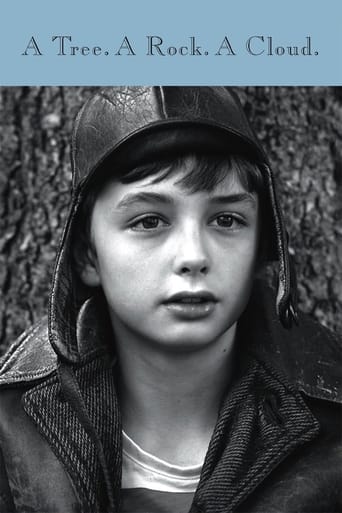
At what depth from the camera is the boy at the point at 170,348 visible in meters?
2.47

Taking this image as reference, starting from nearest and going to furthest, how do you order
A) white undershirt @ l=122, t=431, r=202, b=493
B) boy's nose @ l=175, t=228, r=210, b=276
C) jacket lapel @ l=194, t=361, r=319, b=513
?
boy's nose @ l=175, t=228, r=210, b=276 → jacket lapel @ l=194, t=361, r=319, b=513 → white undershirt @ l=122, t=431, r=202, b=493

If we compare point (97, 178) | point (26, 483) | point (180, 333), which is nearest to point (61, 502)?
point (26, 483)

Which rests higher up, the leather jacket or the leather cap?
the leather cap

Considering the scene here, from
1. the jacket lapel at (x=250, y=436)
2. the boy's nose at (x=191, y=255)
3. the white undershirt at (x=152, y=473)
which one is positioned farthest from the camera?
the white undershirt at (x=152, y=473)

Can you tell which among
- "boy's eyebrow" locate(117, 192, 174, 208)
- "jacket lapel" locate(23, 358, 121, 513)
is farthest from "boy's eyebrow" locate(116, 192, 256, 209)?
"jacket lapel" locate(23, 358, 121, 513)

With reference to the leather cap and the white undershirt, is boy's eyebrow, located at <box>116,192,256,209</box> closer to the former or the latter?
the leather cap

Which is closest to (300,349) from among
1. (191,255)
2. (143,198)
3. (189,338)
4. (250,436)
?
(250,436)

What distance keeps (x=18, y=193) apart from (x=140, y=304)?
1.23 metres

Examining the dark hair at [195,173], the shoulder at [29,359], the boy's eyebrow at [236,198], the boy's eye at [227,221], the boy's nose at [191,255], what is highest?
the dark hair at [195,173]

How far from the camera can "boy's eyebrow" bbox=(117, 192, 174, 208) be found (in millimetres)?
2449

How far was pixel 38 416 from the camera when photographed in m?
2.65

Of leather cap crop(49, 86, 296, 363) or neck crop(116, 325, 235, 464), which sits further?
neck crop(116, 325, 235, 464)

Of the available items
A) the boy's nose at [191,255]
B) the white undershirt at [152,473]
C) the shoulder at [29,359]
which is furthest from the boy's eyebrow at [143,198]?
the white undershirt at [152,473]

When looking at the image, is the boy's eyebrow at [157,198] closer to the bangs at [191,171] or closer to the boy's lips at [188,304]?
the bangs at [191,171]
